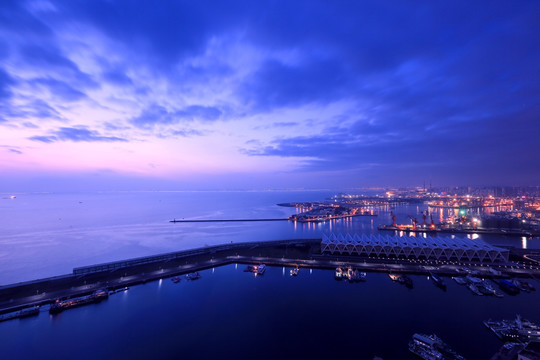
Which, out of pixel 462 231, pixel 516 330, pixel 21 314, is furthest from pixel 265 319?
pixel 462 231

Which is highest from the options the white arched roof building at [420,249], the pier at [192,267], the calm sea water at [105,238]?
the white arched roof building at [420,249]

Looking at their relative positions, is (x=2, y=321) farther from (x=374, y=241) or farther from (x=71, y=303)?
(x=374, y=241)

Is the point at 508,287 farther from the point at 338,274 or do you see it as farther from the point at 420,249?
the point at 338,274

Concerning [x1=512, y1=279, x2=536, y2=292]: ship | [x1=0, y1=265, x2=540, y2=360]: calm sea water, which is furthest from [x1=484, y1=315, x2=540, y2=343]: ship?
[x1=512, y1=279, x2=536, y2=292]: ship

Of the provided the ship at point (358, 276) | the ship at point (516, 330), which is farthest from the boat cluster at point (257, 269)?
the ship at point (516, 330)

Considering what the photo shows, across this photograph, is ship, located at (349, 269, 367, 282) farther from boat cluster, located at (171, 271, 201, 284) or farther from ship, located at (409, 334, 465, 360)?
boat cluster, located at (171, 271, 201, 284)

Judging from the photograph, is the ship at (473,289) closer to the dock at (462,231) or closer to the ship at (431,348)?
the ship at (431,348)

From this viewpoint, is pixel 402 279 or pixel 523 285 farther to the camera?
pixel 402 279

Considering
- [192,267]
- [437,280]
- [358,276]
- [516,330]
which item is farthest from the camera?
[192,267]
